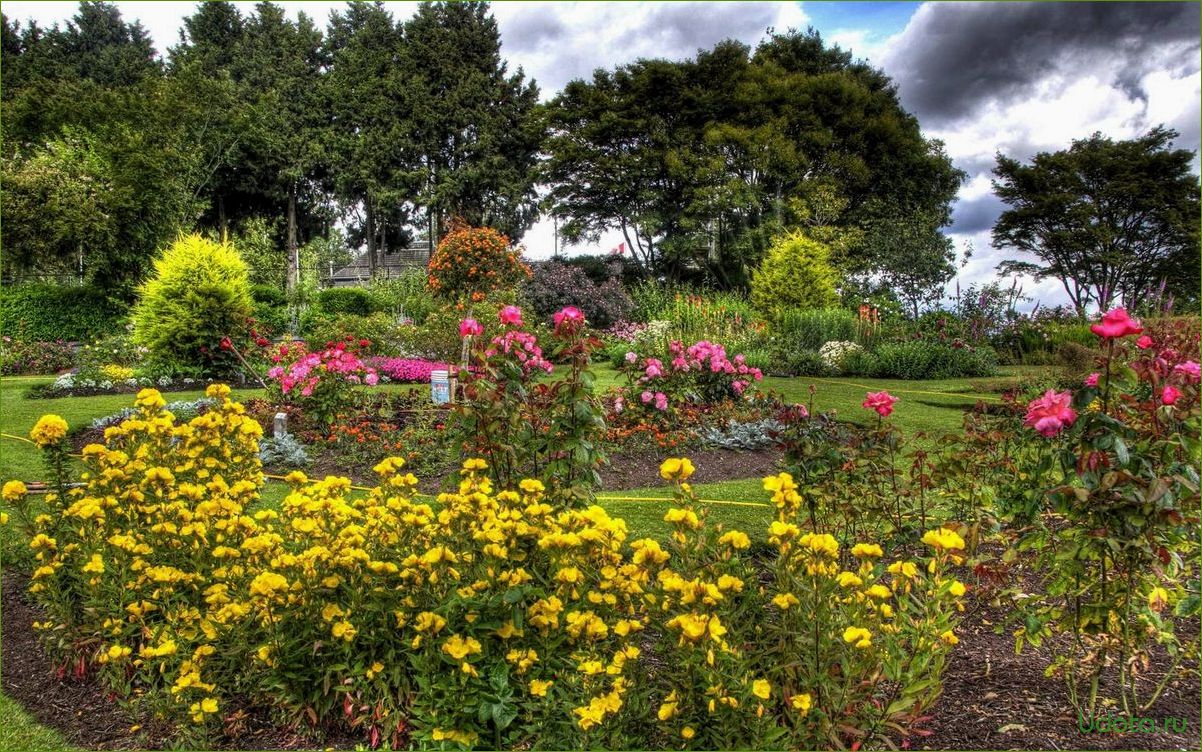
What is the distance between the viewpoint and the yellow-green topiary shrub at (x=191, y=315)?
9.80 m

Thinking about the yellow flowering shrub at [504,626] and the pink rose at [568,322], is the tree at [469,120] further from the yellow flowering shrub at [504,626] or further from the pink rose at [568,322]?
the yellow flowering shrub at [504,626]

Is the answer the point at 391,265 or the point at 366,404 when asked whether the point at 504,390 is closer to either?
the point at 366,404

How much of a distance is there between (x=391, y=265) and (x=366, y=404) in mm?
24885

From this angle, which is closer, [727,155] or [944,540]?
[944,540]

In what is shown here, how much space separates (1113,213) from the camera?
21.7 m

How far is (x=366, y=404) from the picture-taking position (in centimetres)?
651

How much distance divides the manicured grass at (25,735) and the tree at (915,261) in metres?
17.3

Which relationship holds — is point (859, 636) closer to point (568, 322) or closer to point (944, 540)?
point (944, 540)

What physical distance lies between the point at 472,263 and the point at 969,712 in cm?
836

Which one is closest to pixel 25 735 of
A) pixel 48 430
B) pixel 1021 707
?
pixel 48 430

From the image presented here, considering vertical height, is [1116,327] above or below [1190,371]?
above

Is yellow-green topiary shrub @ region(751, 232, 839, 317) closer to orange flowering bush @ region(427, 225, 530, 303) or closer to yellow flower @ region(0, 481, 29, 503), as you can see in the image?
orange flowering bush @ region(427, 225, 530, 303)

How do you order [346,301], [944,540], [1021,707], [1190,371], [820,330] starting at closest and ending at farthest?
[944,540] < [1021,707] < [1190,371] < [820,330] < [346,301]

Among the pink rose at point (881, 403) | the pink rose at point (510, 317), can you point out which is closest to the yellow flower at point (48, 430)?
the pink rose at point (510, 317)
